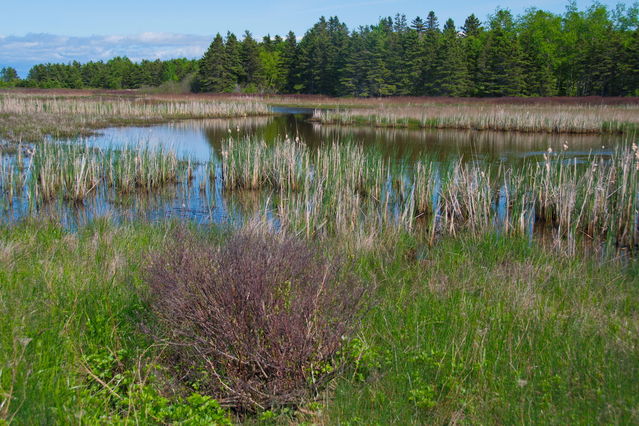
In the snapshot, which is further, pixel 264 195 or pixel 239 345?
pixel 264 195

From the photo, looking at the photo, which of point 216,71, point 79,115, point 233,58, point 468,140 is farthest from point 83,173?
point 233,58

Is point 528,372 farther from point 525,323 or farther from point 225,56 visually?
point 225,56

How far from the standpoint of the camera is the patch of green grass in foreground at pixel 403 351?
9.62 ft

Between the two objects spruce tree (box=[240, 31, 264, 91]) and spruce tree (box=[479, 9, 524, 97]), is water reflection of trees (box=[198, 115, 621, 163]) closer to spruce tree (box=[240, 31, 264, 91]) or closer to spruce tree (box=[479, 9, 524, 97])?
spruce tree (box=[479, 9, 524, 97])

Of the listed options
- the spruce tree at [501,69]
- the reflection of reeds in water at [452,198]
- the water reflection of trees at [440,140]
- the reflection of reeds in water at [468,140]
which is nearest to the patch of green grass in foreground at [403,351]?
the reflection of reeds in water at [452,198]

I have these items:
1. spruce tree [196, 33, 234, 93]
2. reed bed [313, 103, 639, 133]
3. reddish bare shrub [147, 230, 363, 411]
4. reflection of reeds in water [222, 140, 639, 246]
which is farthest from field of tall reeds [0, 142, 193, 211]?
spruce tree [196, 33, 234, 93]

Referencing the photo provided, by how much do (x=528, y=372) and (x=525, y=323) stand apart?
77 centimetres

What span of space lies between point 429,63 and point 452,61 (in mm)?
3174

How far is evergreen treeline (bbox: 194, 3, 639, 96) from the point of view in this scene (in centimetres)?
5475

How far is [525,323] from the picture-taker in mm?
4055

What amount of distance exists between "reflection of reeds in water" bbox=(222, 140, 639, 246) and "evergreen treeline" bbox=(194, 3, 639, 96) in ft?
158

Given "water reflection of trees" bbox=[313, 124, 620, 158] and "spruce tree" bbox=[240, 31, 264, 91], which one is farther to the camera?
"spruce tree" bbox=[240, 31, 264, 91]

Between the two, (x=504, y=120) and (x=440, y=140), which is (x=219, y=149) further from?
(x=504, y=120)

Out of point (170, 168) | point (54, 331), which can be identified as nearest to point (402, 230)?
point (54, 331)
